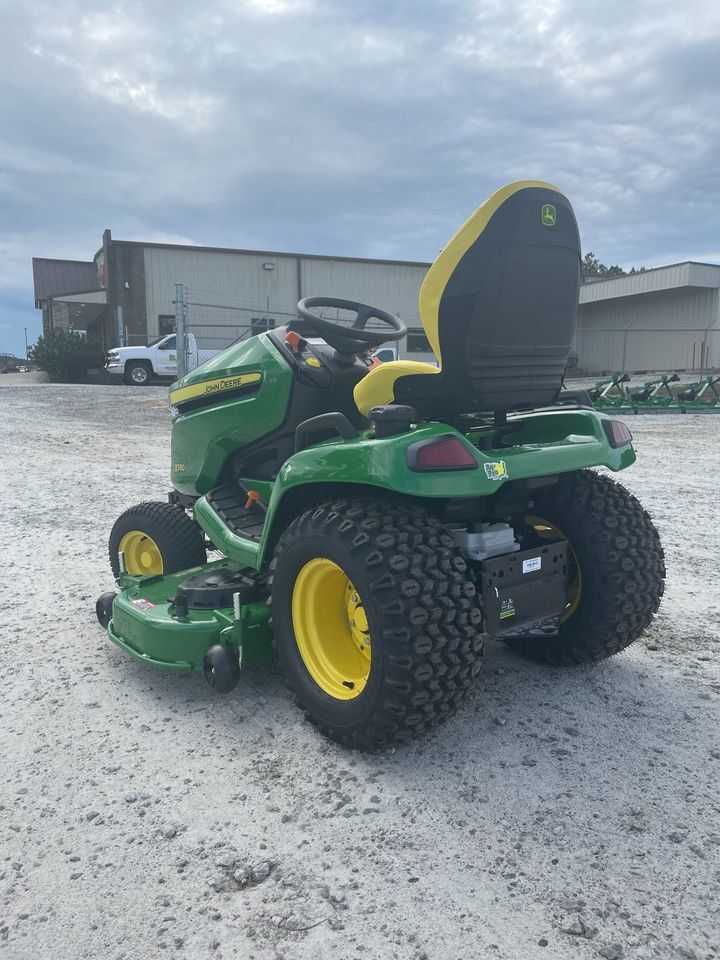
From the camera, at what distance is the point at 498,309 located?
2.32 metres

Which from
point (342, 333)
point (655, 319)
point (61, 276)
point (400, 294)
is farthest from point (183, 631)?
point (61, 276)

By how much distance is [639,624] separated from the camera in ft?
9.27

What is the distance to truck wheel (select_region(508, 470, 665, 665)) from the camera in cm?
274

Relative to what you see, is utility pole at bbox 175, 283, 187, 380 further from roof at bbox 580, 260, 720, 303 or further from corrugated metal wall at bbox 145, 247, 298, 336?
roof at bbox 580, 260, 720, 303

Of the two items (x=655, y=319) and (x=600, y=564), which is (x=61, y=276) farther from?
(x=600, y=564)

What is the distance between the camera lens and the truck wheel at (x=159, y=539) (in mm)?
3570

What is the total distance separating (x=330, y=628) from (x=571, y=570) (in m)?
0.99

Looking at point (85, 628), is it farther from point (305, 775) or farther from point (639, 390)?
point (639, 390)

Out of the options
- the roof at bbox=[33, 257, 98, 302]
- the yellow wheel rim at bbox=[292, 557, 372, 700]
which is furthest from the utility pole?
the roof at bbox=[33, 257, 98, 302]

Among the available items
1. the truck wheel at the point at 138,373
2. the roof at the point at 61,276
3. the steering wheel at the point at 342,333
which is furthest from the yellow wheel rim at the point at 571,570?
the roof at the point at 61,276

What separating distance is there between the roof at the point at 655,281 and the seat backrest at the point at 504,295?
2188 cm

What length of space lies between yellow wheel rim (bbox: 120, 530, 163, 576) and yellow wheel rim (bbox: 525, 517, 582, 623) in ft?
6.28

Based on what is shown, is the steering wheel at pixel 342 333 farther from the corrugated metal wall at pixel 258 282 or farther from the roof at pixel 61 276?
the roof at pixel 61 276

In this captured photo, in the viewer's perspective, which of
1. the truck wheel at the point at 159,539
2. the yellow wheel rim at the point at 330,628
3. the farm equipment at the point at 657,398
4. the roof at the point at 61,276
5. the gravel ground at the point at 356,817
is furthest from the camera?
the roof at the point at 61,276
